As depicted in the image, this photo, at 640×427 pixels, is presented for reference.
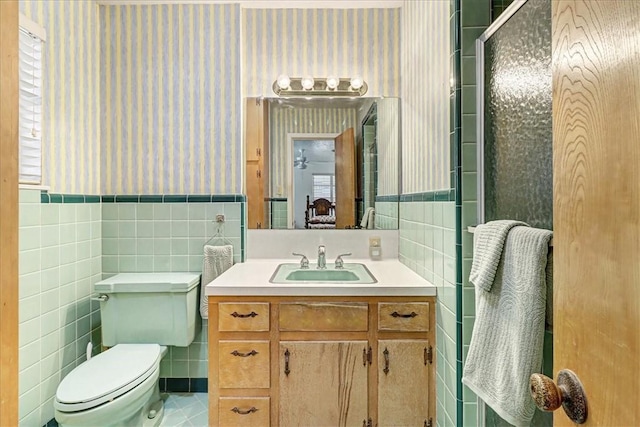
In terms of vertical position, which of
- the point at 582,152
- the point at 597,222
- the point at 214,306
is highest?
the point at 582,152

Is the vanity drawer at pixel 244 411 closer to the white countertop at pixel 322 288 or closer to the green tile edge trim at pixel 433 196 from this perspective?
the white countertop at pixel 322 288

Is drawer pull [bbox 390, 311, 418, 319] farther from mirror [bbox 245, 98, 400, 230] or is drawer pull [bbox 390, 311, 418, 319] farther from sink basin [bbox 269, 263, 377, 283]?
mirror [bbox 245, 98, 400, 230]

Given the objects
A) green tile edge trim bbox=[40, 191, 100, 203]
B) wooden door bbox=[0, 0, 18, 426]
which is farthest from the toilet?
wooden door bbox=[0, 0, 18, 426]

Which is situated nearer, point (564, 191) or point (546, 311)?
point (564, 191)

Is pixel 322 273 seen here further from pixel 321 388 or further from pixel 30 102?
pixel 30 102

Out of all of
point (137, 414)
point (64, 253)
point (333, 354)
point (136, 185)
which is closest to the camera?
point (333, 354)

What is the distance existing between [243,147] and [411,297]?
141cm

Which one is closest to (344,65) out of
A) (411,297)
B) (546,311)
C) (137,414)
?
(411,297)

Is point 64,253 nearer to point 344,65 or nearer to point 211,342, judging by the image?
point 211,342

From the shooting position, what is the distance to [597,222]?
1.68 feet

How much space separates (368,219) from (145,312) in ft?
4.70

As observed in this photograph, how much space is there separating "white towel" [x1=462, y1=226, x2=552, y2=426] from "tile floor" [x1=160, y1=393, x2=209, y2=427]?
162 centimetres

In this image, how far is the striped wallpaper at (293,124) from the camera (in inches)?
95.4

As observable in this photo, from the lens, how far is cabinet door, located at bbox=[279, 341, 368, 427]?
1.71 metres
